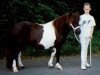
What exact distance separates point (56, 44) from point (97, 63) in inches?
76.3

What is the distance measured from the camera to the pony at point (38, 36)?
10.8 meters

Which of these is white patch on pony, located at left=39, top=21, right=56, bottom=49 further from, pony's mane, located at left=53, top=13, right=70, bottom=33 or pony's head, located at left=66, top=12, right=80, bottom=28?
pony's head, located at left=66, top=12, right=80, bottom=28

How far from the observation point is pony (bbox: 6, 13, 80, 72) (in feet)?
35.3

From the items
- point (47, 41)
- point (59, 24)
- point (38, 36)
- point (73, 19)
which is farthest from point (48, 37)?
point (73, 19)

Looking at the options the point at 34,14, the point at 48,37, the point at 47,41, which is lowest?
the point at 47,41

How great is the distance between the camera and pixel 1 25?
44.9 ft

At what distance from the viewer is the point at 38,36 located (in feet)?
36.1

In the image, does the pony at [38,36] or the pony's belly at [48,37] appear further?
the pony's belly at [48,37]

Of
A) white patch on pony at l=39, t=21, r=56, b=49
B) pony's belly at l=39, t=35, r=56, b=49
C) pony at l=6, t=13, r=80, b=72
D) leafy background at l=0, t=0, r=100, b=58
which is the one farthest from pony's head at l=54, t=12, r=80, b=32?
leafy background at l=0, t=0, r=100, b=58

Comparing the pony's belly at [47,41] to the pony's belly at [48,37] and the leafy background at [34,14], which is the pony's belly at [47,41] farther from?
the leafy background at [34,14]

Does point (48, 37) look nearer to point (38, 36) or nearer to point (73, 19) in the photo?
point (38, 36)

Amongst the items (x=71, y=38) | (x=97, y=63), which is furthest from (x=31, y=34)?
(x=71, y=38)

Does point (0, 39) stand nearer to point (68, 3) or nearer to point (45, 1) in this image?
point (45, 1)

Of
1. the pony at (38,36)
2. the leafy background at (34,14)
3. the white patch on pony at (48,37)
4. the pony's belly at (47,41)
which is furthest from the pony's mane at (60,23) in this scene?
the leafy background at (34,14)
